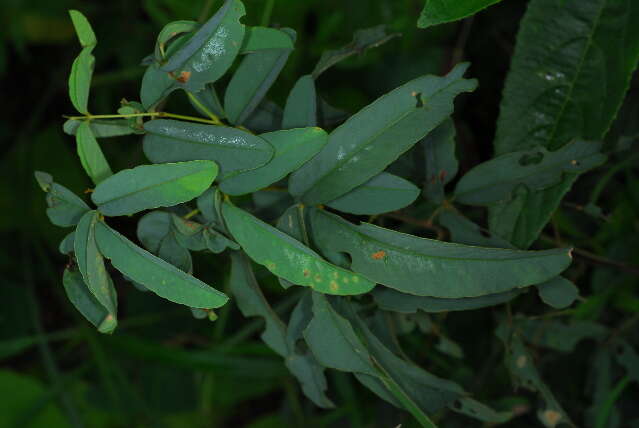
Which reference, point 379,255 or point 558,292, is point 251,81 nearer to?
point 379,255

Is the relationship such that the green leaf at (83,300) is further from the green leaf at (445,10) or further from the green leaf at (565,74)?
the green leaf at (565,74)

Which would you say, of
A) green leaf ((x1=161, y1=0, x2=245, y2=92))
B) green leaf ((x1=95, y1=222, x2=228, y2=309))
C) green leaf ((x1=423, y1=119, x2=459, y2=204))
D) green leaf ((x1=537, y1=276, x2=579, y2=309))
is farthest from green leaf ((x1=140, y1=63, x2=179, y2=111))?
green leaf ((x1=537, y1=276, x2=579, y2=309))

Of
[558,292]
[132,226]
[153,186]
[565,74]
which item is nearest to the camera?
[153,186]

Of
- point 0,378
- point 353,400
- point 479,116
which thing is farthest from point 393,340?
point 0,378

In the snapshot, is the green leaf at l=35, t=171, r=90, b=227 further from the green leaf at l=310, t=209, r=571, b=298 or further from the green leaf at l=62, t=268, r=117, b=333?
the green leaf at l=310, t=209, r=571, b=298

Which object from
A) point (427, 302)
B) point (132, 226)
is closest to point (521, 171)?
point (427, 302)
